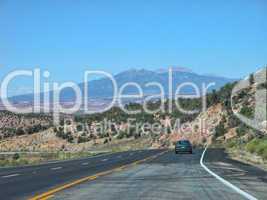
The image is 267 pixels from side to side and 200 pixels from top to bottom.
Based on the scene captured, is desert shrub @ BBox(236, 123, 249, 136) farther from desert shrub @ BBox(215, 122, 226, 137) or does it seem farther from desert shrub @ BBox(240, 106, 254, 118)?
desert shrub @ BBox(215, 122, 226, 137)

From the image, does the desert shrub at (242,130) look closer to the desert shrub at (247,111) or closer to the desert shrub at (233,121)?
the desert shrub at (247,111)

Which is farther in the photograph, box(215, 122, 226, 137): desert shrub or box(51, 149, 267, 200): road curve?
box(215, 122, 226, 137): desert shrub

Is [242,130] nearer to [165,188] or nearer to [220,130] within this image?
[220,130]

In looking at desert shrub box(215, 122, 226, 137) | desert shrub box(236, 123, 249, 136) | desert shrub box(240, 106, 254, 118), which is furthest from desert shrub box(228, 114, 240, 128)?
desert shrub box(236, 123, 249, 136)

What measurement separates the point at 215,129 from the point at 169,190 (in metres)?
68.6

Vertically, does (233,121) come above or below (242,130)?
above

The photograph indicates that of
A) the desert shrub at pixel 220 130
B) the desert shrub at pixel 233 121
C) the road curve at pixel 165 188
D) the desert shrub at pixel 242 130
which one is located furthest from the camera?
the desert shrub at pixel 220 130

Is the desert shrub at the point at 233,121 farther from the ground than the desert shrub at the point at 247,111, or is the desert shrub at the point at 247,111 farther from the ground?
the desert shrub at the point at 247,111

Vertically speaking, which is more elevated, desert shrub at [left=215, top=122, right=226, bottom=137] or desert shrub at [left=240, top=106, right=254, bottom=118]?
desert shrub at [left=240, top=106, right=254, bottom=118]

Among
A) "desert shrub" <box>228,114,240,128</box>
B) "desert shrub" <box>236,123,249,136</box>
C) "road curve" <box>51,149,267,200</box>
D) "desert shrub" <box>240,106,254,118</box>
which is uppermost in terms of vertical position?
"desert shrub" <box>240,106,254,118</box>

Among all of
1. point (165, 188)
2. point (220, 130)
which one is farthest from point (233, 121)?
point (165, 188)

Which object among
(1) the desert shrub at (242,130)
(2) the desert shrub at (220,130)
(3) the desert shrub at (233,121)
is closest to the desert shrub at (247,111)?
(3) the desert shrub at (233,121)

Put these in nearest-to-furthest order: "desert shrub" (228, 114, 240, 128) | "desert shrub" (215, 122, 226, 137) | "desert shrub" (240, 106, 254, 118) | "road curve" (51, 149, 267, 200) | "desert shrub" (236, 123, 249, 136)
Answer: "road curve" (51, 149, 267, 200) < "desert shrub" (236, 123, 249, 136) < "desert shrub" (240, 106, 254, 118) < "desert shrub" (228, 114, 240, 128) < "desert shrub" (215, 122, 226, 137)

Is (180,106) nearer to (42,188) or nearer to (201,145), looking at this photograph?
(201,145)
